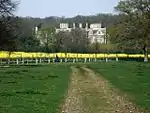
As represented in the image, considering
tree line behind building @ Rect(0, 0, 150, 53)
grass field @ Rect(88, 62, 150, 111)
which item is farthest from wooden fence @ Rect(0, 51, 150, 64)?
grass field @ Rect(88, 62, 150, 111)

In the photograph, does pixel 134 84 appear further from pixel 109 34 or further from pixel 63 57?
pixel 109 34

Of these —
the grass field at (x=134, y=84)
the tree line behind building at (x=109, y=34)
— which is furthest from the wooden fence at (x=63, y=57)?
the grass field at (x=134, y=84)

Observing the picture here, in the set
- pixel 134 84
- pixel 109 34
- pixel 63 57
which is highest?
pixel 109 34

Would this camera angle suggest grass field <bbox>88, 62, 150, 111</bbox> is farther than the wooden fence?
No

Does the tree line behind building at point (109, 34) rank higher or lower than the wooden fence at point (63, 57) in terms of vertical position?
higher

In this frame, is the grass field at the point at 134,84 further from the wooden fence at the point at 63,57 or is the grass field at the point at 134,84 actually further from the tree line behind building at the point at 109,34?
the wooden fence at the point at 63,57

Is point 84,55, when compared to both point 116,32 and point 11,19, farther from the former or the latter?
point 11,19

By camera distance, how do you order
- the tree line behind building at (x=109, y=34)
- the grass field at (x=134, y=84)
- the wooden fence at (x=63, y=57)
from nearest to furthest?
the grass field at (x=134, y=84), the tree line behind building at (x=109, y=34), the wooden fence at (x=63, y=57)

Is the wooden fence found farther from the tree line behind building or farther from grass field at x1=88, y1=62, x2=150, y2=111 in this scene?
grass field at x1=88, y1=62, x2=150, y2=111

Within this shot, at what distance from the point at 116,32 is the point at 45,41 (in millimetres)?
58896

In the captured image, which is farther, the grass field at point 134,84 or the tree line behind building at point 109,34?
the tree line behind building at point 109,34

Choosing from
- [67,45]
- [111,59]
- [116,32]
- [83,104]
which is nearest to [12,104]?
[83,104]

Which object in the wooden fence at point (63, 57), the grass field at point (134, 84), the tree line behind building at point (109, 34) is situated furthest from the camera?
the wooden fence at point (63, 57)

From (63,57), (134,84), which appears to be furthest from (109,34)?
(134,84)
